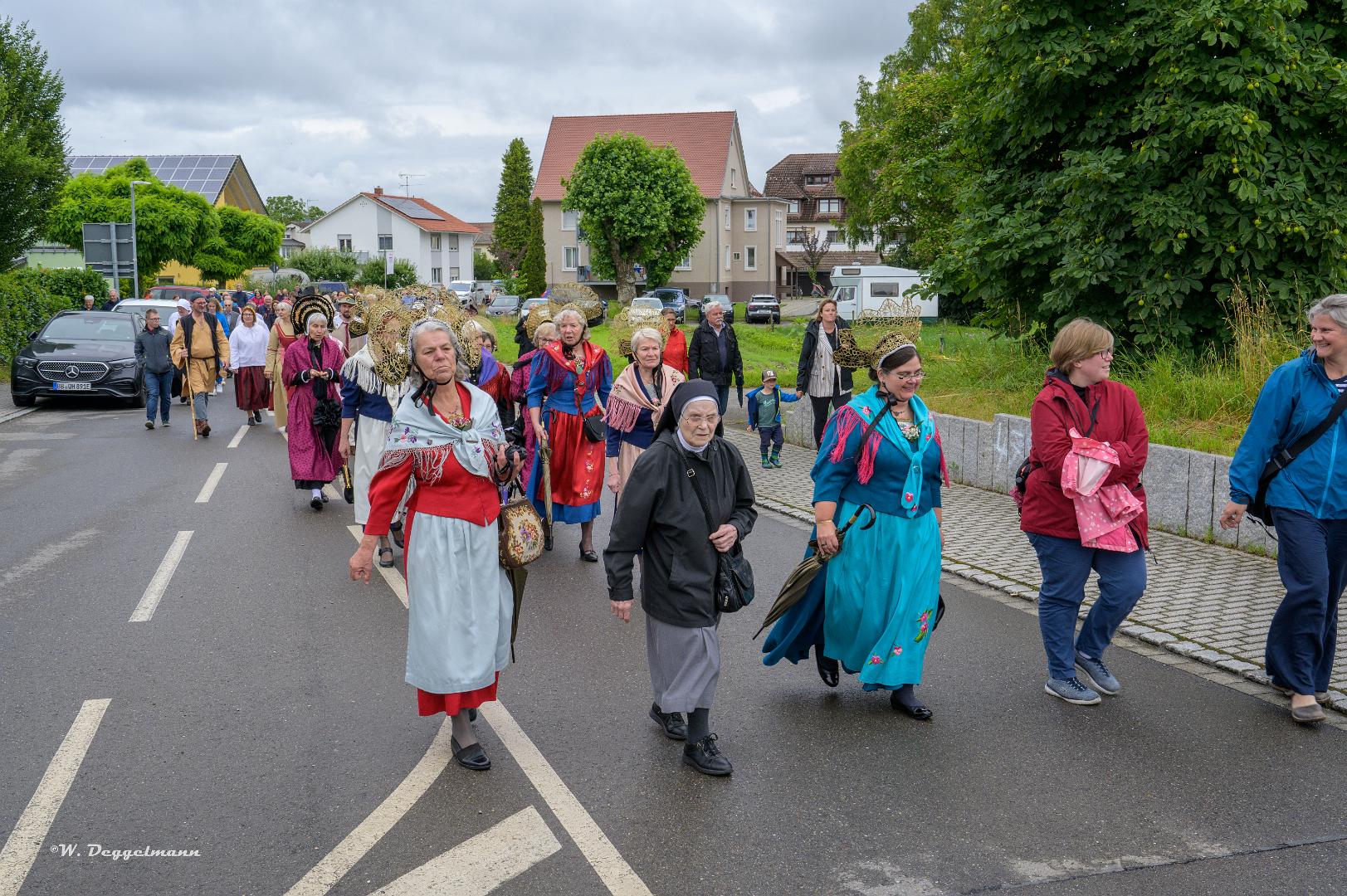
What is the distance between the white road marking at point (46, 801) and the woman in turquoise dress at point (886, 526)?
3.38 meters

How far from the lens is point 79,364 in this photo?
20016 mm

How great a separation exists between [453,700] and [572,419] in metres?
4.35

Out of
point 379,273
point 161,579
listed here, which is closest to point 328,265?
point 379,273

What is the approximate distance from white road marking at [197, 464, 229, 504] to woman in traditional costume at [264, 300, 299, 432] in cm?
91

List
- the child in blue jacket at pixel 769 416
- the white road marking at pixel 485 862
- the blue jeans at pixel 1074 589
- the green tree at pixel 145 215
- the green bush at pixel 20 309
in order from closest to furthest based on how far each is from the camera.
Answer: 1. the white road marking at pixel 485 862
2. the blue jeans at pixel 1074 589
3. the child in blue jacket at pixel 769 416
4. the green bush at pixel 20 309
5. the green tree at pixel 145 215

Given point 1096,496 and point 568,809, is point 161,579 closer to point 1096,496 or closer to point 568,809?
point 568,809

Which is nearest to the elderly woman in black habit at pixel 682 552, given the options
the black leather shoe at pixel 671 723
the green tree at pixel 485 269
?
the black leather shoe at pixel 671 723

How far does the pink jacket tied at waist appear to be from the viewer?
5500 mm

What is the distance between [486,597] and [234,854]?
54.6 inches

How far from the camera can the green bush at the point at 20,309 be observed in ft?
80.6

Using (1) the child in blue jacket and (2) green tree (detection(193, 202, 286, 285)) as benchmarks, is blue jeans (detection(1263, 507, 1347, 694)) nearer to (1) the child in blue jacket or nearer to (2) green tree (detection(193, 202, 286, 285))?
(1) the child in blue jacket

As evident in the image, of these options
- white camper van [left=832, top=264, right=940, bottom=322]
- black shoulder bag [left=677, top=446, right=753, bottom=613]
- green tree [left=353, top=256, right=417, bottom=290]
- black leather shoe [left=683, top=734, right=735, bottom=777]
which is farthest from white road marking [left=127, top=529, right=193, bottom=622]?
green tree [left=353, top=256, right=417, bottom=290]

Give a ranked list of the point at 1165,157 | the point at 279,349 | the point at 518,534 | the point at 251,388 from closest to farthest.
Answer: the point at 518,534 → the point at 1165,157 → the point at 279,349 → the point at 251,388

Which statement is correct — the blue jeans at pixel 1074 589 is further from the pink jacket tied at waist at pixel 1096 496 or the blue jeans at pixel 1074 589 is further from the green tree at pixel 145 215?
the green tree at pixel 145 215
